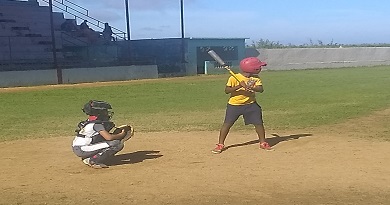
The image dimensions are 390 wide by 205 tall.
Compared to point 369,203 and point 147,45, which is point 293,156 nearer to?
point 369,203

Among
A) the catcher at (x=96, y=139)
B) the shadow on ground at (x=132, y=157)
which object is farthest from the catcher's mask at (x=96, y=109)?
the shadow on ground at (x=132, y=157)

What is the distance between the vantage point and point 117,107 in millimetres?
18344

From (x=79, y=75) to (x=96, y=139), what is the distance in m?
26.9

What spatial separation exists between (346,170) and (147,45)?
128ft

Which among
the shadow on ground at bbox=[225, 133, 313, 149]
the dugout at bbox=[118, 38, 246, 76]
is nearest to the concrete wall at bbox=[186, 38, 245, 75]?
the dugout at bbox=[118, 38, 246, 76]

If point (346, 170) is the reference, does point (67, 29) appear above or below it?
above

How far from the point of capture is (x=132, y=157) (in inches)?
364

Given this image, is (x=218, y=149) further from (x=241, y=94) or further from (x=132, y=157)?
(x=132, y=157)

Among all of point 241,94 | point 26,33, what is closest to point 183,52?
point 26,33

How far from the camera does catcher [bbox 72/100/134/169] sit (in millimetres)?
8312

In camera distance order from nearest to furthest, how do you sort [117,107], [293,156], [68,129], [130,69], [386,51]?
[293,156] → [68,129] → [117,107] → [130,69] → [386,51]

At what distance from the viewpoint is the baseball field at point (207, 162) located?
22.0 ft

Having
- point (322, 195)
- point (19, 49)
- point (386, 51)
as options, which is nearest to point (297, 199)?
point (322, 195)

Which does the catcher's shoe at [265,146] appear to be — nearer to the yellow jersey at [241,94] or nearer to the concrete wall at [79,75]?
the yellow jersey at [241,94]
